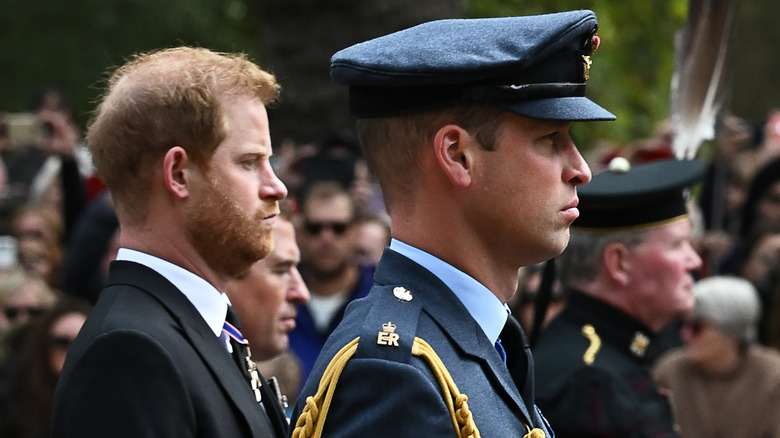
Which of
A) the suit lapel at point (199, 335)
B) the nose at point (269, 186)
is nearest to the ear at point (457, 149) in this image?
the nose at point (269, 186)

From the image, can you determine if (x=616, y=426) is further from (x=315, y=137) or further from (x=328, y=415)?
(x=315, y=137)

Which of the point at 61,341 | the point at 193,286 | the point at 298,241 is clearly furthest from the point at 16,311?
the point at 193,286

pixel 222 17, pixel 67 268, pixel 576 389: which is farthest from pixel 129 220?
pixel 222 17

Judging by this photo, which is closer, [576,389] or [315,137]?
[576,389]

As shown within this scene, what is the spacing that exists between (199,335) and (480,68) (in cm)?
97

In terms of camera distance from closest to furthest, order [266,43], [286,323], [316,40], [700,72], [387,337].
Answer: [387,337]
[286,323]
[700,72]
[316,40]
[266,43]

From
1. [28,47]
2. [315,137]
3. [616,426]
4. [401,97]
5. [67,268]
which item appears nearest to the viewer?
[401,97]

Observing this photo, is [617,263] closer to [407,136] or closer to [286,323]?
[286,323]

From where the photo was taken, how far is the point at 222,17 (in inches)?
587

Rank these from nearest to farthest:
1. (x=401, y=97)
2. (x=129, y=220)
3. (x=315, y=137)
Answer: (x=401, y=97)
(x=129, y=220)
(x=315, y=137)

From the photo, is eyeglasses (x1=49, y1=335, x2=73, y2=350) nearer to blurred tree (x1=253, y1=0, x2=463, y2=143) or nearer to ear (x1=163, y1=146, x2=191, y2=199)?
ear (x1=163, y1=146, x2=191, y2=199)

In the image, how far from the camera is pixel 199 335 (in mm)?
3006

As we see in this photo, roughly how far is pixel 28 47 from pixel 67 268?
7.69 meters

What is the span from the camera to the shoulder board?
8.04 ft
